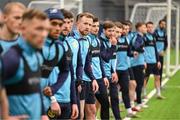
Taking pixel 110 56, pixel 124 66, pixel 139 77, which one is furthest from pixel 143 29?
pixel 110 56

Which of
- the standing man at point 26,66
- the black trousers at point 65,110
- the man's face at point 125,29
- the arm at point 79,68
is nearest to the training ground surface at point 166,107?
the man's face at point 125,29

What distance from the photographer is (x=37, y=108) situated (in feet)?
14.6

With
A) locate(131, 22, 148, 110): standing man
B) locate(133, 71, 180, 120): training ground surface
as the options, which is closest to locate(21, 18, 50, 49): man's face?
locate(133, 71, 180, 120): training ground surface

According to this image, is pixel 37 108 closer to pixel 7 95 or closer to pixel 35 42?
→ pixel 7 95

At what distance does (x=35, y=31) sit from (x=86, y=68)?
3.85 m

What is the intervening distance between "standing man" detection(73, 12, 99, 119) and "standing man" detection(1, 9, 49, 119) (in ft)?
10.3

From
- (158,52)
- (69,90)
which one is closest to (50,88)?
(69,90)

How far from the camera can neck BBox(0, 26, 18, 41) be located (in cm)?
508

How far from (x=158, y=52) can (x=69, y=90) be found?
877 centimetres

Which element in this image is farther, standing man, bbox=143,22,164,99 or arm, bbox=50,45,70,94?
standing man, bbox=143,22,164,99

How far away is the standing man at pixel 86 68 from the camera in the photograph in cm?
753

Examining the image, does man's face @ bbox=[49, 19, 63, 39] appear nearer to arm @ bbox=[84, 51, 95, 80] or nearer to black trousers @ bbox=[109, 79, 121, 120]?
arm @ bbox=[84, 51, 95, 80]

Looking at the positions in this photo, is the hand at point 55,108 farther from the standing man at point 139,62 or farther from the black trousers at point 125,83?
the standing man at point 139,62

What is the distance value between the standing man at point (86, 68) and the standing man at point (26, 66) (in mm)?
3132
